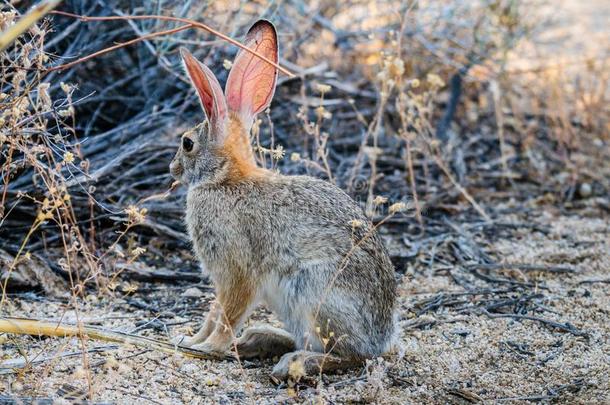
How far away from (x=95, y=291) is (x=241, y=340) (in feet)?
3.34

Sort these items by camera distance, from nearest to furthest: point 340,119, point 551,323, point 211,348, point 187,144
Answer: point 211,348
point 187,144
point 551,323
point 340,119

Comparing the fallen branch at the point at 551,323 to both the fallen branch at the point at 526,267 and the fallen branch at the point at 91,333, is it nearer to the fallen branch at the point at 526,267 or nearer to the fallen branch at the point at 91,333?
the fallen branch at the point at 526,267

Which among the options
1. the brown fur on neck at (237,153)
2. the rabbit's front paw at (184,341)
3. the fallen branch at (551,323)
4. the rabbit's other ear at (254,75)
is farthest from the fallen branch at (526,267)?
the rabbit's front paw at (184,341)

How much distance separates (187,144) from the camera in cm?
422

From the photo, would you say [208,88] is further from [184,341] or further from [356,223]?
[184,341]

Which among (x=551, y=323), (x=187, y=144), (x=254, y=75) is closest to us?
(x=254, y=75)

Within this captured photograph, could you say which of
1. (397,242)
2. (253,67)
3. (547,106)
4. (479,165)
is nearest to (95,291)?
(253,67)

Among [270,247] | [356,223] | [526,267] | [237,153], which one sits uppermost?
[237,153]

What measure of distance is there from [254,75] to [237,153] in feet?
1.24

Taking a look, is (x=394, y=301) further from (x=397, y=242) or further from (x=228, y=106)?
(x=397, y=242)

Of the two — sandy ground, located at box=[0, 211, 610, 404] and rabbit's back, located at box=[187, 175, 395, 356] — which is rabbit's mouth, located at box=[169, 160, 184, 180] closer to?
rabbit's back, located at box=[187, 175, 395, 356]

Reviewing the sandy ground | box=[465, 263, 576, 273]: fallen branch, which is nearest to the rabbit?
the sandy ground

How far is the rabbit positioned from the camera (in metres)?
3.77

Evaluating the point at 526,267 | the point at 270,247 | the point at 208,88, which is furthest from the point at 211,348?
the point at 526,267
